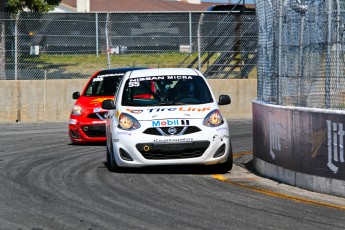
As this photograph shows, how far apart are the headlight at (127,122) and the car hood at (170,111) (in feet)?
0.20

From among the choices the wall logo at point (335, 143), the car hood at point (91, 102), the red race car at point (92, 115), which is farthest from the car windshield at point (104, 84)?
the wall logo at point (335, 143)

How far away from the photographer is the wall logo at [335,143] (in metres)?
10.8

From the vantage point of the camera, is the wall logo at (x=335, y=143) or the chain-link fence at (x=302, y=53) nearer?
the wall logo at (x=335, y=143)

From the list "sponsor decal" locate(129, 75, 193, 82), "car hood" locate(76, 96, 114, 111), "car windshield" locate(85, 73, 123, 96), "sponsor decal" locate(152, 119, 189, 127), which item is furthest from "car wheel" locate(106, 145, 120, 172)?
"car windshield" locate(85, 73, 123, 96)

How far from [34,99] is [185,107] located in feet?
43.0

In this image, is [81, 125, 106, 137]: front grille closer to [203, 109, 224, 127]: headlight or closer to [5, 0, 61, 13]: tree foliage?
[203, 109, 224, 127]: headlight

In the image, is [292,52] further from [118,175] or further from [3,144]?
[3,144]

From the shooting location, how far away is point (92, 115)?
59.0 ft

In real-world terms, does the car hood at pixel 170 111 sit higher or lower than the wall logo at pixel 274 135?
higher

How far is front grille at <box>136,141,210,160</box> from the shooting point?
12.9m

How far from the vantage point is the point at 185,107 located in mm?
13516

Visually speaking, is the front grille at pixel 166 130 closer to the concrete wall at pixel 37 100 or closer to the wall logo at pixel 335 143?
the wall logo at pixel 335 143

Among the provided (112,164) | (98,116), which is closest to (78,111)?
(98,116)

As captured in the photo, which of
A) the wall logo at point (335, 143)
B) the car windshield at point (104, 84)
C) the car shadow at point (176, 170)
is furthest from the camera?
the car windshield at point (104, 84)
